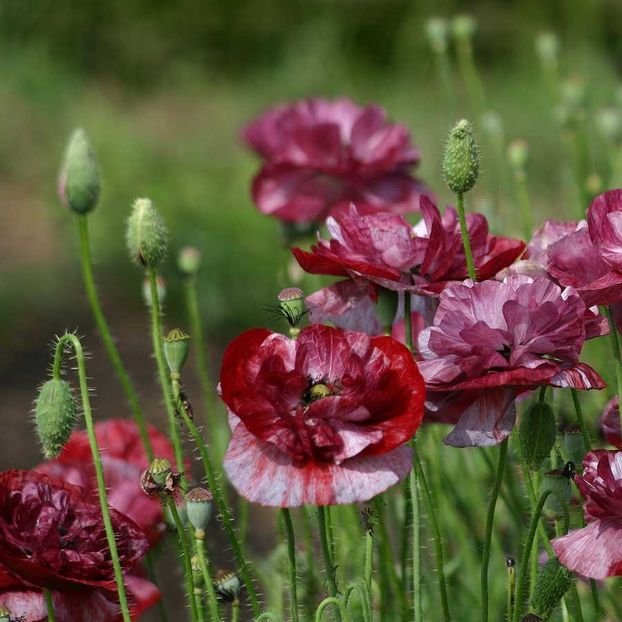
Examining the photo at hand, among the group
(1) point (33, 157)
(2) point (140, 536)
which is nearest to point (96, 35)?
(1) point (33, 157)

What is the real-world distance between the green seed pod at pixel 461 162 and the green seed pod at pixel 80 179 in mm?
354

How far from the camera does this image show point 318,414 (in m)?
0.79

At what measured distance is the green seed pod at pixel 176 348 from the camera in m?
0.90

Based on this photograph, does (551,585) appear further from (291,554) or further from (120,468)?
(120,468)

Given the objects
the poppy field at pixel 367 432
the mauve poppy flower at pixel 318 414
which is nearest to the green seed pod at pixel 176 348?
the poppy field at pixel 367 432

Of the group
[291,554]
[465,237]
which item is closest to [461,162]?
[465,237]

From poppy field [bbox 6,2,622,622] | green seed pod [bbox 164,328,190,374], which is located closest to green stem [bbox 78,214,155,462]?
poppy field [bbox 6,2,622,622]

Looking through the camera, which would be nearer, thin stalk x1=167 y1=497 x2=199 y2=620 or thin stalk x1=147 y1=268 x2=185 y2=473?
thin stalk x1=167 y1=497 x2=199 y2=620

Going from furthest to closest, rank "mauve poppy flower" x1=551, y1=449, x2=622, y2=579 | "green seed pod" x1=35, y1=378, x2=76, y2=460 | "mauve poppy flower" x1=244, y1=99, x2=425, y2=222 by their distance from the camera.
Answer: "mauve poppy flower" x1=244, y1=99, x2=425, y2=222 < "green seed pod" x1=35, y1=378, x2=76, y2=460 < "mauve poppy flower" x1=551, y1=449, x2=622, y2=579

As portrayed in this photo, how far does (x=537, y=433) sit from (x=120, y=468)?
449 millimetres

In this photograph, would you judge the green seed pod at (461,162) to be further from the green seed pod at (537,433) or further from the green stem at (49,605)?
the green stem at (49,605)

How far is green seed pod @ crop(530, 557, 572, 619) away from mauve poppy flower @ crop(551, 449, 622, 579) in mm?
45

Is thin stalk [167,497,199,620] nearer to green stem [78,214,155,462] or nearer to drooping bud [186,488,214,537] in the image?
drooping bud [186,488,214,537]

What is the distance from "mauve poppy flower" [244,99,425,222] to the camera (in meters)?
1.70
